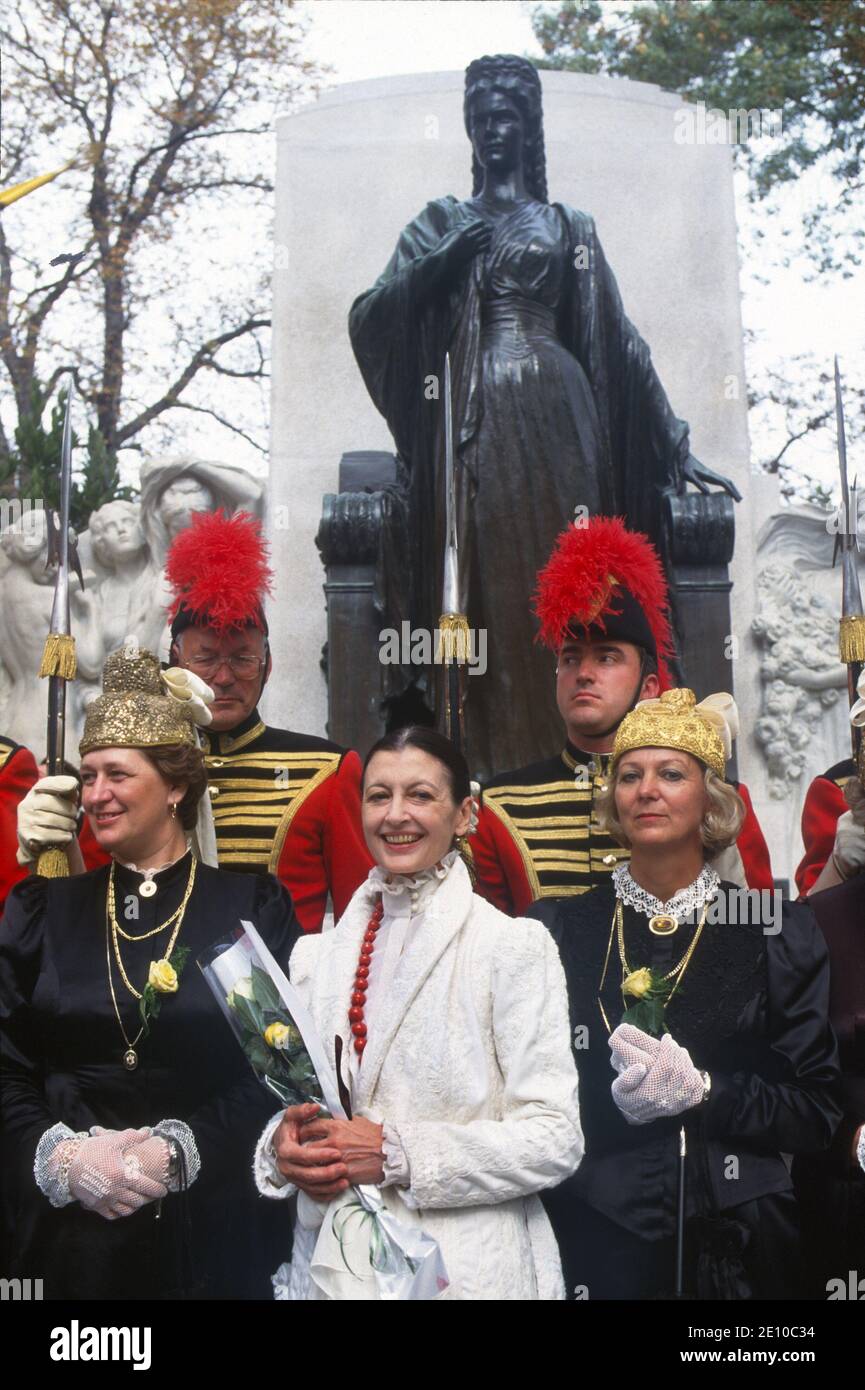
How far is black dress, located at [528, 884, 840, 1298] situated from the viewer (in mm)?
3480

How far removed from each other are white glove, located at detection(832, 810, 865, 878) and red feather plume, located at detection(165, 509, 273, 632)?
1726 millimetres

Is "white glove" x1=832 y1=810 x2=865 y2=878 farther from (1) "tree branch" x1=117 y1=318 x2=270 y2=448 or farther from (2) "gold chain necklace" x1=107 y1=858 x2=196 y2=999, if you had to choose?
(1) "tree branch" x1=117 y1=318 x2=270 y2=448

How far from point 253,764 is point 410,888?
1.53 m

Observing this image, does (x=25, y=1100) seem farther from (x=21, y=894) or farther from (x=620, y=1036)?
(x=620, y=1036)

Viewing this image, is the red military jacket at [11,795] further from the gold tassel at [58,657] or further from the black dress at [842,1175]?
the black dress at [842,1175]

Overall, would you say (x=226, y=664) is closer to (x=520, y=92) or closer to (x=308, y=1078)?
(x=308, y=1078)

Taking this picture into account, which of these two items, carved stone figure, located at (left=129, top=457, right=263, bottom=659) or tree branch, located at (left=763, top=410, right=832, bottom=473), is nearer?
carved stone figure, located at (left=129, top=457, right=263, bottom=659)

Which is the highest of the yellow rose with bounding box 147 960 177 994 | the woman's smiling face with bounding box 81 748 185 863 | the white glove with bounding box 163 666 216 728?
the white glove with bounding box 163 666 216 728

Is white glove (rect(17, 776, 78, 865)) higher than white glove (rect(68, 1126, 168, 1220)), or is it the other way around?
white glove (rect(17, 776, 78, 865))

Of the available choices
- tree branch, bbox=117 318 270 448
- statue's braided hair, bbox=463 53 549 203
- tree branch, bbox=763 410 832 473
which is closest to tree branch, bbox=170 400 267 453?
tree branch, bbox=117 318 270 448

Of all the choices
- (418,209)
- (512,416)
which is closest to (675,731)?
(512,416)

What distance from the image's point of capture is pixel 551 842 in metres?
4.67

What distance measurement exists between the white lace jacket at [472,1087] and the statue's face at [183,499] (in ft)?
18.7

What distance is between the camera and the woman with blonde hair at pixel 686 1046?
347cm
